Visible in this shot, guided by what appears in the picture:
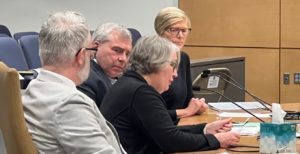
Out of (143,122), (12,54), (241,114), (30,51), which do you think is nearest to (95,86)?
(143,122)

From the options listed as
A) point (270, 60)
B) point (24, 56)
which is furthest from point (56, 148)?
point (270, 60)

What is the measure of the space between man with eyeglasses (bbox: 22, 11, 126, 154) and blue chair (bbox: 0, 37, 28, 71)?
1.99 m

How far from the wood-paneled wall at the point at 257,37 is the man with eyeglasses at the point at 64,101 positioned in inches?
174

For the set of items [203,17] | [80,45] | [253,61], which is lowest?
[253,61]

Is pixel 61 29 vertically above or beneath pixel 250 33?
above

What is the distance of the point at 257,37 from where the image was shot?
6176 mm

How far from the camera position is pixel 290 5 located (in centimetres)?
599

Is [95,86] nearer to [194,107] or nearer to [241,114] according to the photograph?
[194,107]

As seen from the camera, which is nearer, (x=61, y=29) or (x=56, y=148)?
(x=56, y=148)

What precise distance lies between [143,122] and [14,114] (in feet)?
2.50

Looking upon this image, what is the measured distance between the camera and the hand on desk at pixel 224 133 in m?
2.30

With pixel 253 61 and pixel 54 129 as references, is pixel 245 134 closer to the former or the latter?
pixel 54 129

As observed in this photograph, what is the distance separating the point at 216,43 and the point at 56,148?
16.1ft

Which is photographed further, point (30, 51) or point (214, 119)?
point (30, 51)
